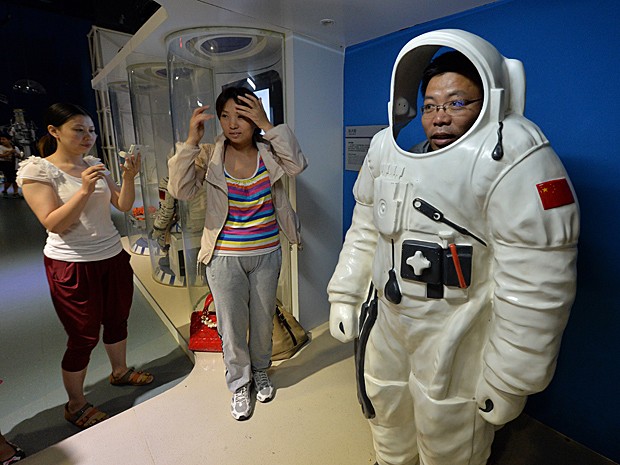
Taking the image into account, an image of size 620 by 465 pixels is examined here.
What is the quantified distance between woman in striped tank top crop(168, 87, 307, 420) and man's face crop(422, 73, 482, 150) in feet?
2.66

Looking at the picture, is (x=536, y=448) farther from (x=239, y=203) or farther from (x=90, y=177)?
(x=90, y=177)

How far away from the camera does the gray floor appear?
60.3 inches

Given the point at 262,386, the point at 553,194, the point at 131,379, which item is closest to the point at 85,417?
A: the point at 131,379

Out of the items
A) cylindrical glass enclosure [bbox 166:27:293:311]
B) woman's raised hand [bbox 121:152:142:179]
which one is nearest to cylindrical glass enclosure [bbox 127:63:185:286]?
cylindrical glass enclosure [bbox 166:27:293:311]

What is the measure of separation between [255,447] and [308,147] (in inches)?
60.7

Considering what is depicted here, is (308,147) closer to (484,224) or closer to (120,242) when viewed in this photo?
(120,242)

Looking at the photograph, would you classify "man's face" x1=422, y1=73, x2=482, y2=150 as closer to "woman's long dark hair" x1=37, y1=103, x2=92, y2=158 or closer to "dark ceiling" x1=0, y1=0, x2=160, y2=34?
"woman's long dark hair" x1=37, y1=103, x2=92, y2=158

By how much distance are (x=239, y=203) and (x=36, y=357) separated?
1.45m

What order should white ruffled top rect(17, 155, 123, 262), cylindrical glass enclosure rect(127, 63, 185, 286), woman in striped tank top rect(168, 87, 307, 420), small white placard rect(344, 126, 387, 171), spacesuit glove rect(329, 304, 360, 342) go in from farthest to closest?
cylindrical glass enclosure rect(127, 63, 185, 286) < small white placard rect(344, 126, 387, 171) < woman in striped tank top rect(168, 87, 307, 420) < white ruffled top rect(17, 155, 123, 262) < spacesuit glove rect(329, 304, 360, 342)

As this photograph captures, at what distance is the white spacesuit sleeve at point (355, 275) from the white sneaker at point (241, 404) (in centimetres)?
78

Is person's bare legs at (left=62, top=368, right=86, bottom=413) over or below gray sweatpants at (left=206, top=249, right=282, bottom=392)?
below

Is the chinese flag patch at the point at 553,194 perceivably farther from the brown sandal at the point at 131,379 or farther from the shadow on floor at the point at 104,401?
the brown sandal at the point at 131,379

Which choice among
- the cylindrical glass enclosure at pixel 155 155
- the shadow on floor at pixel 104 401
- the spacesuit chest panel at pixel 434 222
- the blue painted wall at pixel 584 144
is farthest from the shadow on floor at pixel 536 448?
the cylindrical glass enclosure at pixel 155 155

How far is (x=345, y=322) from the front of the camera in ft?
4.13
